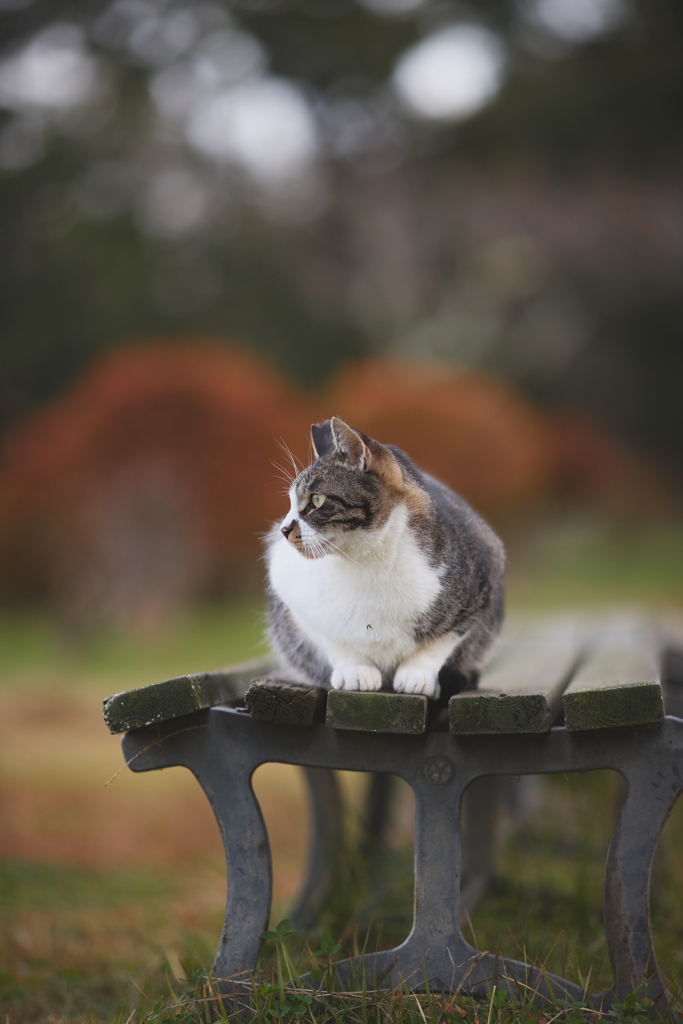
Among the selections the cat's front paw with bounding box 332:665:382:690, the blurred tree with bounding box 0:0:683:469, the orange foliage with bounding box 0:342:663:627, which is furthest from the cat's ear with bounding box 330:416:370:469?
the blurred tree with bounding box 0:0:683:469

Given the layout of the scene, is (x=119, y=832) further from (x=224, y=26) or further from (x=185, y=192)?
(x=224, y=26)

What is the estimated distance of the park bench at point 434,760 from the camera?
1023mm

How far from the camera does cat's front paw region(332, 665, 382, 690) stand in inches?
45.4

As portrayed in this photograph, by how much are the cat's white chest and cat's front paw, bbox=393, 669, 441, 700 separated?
5 centimetres

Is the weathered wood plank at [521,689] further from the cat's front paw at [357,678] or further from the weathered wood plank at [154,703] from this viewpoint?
the weathered wood plank at [154,703]

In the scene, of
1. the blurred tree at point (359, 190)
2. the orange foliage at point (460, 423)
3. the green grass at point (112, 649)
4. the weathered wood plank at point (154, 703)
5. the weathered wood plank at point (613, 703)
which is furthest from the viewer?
the orange foliage at point (460, 423)

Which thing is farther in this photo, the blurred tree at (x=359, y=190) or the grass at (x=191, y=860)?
the blurred tree at (x=359, y=190)

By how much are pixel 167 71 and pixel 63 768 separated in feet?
12.4

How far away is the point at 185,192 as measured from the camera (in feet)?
15.4

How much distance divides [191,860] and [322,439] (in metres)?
1.83

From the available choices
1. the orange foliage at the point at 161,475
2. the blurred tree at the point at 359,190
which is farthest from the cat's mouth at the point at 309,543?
the blurred tree at the point at 359,190

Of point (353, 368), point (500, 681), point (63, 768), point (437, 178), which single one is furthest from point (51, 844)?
point (437, 178)

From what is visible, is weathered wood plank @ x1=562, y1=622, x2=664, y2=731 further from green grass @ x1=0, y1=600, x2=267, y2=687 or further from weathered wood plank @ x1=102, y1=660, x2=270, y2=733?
green grass @ x1=0, y1=600, x2=267, y2=687

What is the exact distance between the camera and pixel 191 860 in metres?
2.55
